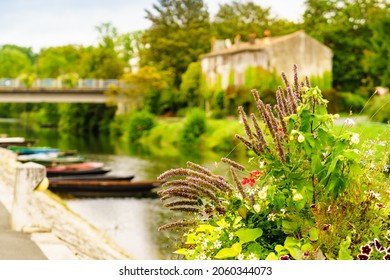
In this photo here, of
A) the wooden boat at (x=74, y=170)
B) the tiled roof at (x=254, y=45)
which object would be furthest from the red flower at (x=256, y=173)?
the tiled roof at (x=254, y=45)

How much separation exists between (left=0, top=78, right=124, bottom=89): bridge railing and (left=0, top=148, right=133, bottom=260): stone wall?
64.9 feet

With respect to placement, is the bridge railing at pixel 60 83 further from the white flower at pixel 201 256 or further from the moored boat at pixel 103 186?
the white flower at pixel 201 256

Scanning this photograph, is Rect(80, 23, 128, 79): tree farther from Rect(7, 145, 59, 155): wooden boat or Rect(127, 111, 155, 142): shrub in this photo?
Rect(7, 145, 59, 155): wooden boat

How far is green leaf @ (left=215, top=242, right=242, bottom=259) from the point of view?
11.2 ft

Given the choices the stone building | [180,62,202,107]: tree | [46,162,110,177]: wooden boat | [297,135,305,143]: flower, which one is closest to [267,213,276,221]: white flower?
[297,135,305,143]: flower

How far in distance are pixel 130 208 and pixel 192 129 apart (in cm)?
1401

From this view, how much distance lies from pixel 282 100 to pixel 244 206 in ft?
1.50

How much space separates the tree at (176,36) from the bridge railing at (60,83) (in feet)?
6.81

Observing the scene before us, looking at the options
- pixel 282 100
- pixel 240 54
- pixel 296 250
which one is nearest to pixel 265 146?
pixel 282 100

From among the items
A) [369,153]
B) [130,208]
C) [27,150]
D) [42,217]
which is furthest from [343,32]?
[369,153]

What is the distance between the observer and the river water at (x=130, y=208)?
1161 cm

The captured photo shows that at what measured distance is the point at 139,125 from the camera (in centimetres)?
3322

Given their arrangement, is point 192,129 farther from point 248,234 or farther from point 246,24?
point 248,234

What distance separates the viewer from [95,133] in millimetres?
36438
